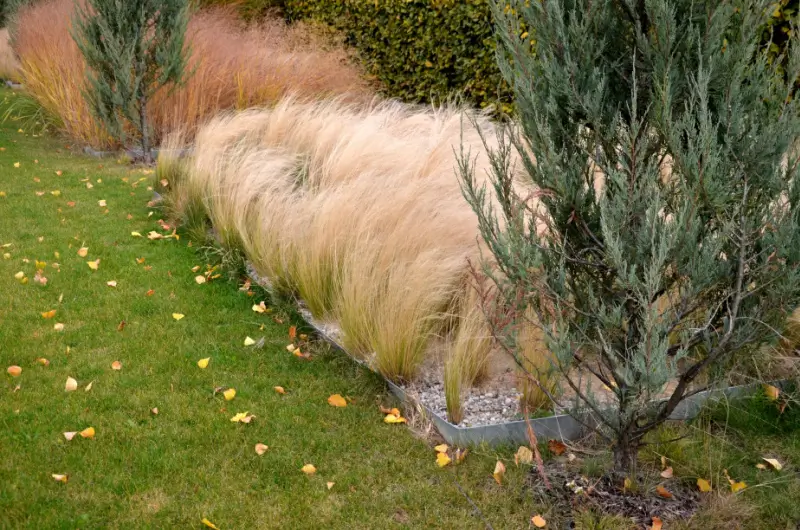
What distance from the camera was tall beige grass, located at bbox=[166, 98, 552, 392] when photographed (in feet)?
13.3

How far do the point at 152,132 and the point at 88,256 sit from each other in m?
4.05

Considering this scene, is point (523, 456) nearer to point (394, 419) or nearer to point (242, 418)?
point (394, 419)

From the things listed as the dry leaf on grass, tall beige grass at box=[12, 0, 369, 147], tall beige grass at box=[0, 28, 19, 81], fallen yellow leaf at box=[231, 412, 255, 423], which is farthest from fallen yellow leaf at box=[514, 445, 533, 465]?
tall beige grass at box=[0, 28, 19, 81]

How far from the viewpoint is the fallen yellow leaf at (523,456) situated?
332 cm

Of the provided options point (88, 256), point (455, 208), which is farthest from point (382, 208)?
point (88, 256)

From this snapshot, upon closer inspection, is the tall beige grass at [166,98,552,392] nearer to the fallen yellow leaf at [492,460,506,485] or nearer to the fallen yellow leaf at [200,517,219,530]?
the fallen yellow leaf at [492,460,506,485]

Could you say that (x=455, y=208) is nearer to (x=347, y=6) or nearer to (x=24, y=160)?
(x=24, y=160)

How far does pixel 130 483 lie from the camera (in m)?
3.15

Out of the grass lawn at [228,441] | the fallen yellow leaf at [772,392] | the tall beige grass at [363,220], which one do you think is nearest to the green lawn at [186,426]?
the grass lawn at [228,441]

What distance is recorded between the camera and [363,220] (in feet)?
15.5

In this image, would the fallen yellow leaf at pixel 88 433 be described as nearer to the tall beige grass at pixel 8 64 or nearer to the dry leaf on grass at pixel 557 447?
the dry leaf on grass at pixel 557 447

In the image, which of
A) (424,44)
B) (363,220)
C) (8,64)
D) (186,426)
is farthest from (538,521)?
(8,64)

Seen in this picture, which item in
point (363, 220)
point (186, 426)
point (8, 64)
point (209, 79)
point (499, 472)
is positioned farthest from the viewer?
point (8, 64)

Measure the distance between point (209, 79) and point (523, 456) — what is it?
768 centimetres
